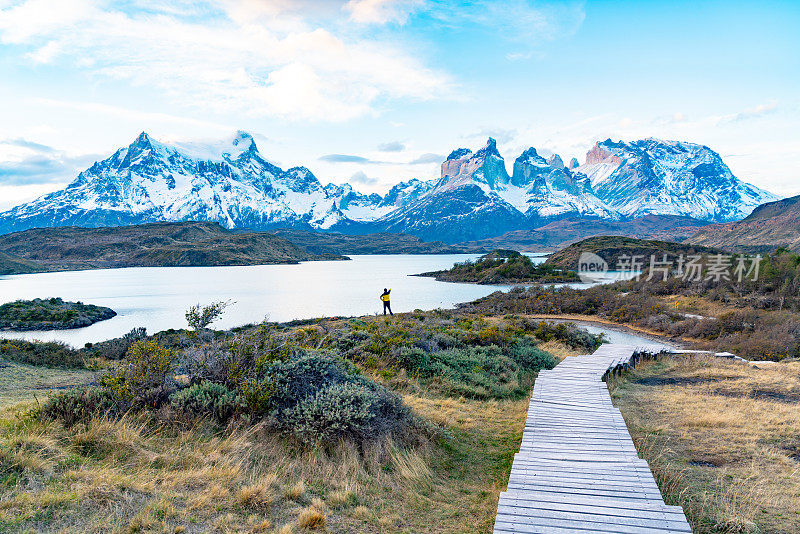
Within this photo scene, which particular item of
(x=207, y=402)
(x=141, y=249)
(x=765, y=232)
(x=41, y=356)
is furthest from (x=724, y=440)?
(x=765, y=232)

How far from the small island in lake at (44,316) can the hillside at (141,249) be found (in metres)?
105

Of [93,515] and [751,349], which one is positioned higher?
[93,515]

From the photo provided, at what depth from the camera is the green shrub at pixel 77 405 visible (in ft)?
22.1

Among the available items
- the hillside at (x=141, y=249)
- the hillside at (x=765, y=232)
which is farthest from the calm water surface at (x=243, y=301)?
the hillside at (x=765, y=232)

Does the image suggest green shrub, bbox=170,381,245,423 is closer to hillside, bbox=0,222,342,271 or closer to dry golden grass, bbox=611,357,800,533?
dry golden grass, bbox=611,357,800,533

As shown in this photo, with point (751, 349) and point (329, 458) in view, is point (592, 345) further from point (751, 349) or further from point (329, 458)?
point (329, 458)

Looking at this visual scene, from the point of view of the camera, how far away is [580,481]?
6.10 meters

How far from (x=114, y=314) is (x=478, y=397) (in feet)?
156

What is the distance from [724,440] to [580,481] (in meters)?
5.07

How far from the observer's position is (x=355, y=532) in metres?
5.36

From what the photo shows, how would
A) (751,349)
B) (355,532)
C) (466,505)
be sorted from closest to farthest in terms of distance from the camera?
(355,532), (466,505), (751,349)

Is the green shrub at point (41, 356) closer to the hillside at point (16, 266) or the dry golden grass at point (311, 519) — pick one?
the dry golden grass at point (311, 519)

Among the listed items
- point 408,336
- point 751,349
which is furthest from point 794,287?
point 408,336

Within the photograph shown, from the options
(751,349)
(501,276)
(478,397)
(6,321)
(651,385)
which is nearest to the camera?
(478,397)
